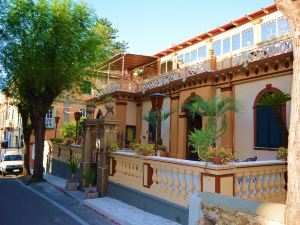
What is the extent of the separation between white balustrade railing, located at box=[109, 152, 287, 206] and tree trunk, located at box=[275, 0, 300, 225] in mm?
2741

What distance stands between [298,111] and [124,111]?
21.4 m

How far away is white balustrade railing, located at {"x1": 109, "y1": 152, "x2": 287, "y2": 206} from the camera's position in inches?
242

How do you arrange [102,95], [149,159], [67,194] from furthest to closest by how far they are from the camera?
[102,95], [67,194], [149,159]

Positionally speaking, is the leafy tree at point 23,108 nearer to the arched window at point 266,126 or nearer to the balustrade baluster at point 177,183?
the arched window at point 266,126

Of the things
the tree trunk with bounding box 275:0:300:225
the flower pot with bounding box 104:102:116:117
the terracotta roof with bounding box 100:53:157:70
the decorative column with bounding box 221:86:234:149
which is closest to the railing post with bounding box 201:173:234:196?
the tree trunk with bounding box 275:0:300:225

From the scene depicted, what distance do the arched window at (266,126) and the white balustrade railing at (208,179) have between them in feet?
20.9

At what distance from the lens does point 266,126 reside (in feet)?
46.1

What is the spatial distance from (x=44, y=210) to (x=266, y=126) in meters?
10.2

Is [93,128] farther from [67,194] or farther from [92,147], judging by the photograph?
[67,194]

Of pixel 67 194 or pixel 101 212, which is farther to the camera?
pixel 67 194

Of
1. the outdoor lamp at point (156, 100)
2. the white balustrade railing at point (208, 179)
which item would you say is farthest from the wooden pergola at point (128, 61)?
the white balustrade railing at point (208, 179)

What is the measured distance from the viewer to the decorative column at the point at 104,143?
11000mm

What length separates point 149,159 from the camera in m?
8.43

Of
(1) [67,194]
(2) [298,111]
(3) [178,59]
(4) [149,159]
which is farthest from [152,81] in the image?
(2) [298,111]
